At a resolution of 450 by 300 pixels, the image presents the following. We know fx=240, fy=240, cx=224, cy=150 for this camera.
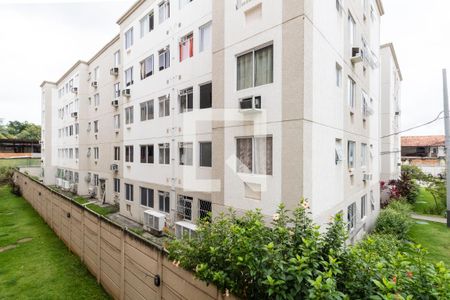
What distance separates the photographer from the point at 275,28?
695 cm

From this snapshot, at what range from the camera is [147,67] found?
14.9m

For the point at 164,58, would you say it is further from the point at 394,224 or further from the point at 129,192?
the point at 394,224

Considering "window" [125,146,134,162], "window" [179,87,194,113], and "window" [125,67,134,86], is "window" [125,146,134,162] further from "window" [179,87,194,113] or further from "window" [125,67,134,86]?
"window" [179,87,194,113]

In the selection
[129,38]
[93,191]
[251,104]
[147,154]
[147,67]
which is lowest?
[93,191]

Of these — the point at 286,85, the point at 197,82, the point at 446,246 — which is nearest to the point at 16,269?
the point at 197,82

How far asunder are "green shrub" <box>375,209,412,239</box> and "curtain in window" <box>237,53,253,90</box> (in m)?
9.78

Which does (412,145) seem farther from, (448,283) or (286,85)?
(448,283)

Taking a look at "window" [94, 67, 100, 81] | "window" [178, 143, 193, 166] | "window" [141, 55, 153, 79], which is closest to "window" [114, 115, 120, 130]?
"window" [141, 55, 153, 79]

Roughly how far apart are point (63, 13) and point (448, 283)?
52.2 ft

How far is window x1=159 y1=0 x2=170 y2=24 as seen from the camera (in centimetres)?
1322

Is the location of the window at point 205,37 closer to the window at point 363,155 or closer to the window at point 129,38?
the window at point 129,38

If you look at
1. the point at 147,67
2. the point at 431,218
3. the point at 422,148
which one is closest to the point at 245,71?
the point at 147,67

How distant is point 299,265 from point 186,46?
1173cm

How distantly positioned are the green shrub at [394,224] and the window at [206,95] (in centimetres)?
1021
